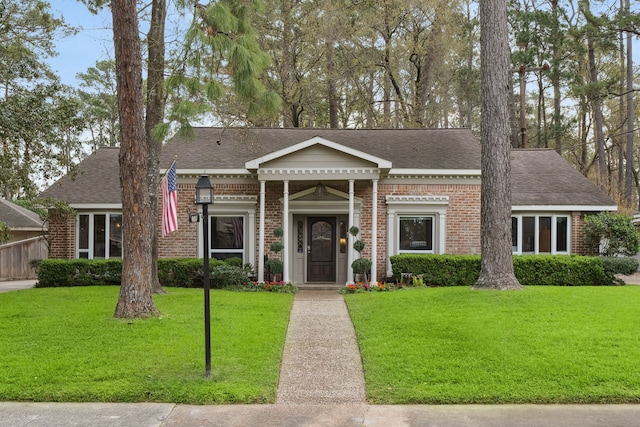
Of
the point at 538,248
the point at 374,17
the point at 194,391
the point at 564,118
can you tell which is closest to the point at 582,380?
the point at 194,391

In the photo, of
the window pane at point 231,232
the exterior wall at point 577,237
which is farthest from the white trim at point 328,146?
the exterior wall at point 577,237

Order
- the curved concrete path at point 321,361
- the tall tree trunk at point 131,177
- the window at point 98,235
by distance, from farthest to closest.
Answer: the window at point 98,235
the tall tree trunk at point 131,177
the curved concrete path at point 321,361

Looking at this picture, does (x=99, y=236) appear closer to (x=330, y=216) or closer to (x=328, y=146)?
(x=330, y=216)

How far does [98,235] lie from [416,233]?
9577mm

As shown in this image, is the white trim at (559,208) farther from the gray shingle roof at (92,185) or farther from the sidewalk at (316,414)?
the gray shingle roof at (92,185)

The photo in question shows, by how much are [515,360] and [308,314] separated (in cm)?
475

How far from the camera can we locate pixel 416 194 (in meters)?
15.6

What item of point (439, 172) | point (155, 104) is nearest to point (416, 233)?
point (439, 172)

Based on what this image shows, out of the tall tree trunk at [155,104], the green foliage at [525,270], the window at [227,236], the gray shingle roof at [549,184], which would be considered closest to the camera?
the tall tree trunk at [155,104]

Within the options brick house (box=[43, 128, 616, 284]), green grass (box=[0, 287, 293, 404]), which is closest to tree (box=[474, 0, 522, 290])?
brick house (box=[43, 128, 616, 284])

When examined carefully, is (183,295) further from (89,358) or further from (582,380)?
(582,380)

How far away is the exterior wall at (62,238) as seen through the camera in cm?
1578

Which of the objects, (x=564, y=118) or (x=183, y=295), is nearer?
(x=183, y=295)

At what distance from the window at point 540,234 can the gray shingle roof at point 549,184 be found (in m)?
0.56
